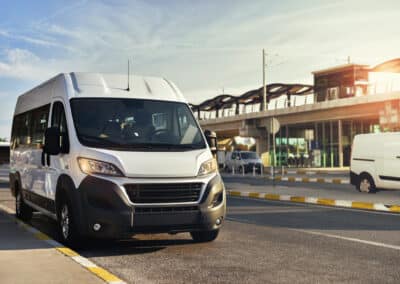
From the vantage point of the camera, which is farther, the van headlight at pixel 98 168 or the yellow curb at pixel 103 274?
the van headlight at pixel 98 168

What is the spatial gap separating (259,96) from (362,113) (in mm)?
24689

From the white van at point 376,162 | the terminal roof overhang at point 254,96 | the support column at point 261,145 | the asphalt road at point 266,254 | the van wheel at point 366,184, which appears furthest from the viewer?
the terminal roof overhang at point 254,96

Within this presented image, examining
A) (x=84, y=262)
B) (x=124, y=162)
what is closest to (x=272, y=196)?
(x=124, y=162)

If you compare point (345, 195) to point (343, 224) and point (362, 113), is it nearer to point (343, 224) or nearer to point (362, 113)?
point (343, 224)

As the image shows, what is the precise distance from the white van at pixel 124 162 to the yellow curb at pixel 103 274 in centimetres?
100

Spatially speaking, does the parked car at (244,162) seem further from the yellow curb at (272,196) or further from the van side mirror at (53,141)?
the van side mirror at (53,141)

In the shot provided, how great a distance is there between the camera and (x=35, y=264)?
6402 millimetres

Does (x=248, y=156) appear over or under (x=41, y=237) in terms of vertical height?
over

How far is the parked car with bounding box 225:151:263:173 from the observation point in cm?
4050

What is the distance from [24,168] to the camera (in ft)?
35.2

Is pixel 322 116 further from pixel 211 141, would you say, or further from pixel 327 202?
pixel 211 141

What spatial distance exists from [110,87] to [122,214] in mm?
2218

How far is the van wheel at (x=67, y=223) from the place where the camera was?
24.5ft

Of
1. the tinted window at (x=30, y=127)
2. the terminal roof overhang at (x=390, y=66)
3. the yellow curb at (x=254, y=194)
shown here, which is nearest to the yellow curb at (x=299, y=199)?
the yellow curb at (x=254, y=194)
